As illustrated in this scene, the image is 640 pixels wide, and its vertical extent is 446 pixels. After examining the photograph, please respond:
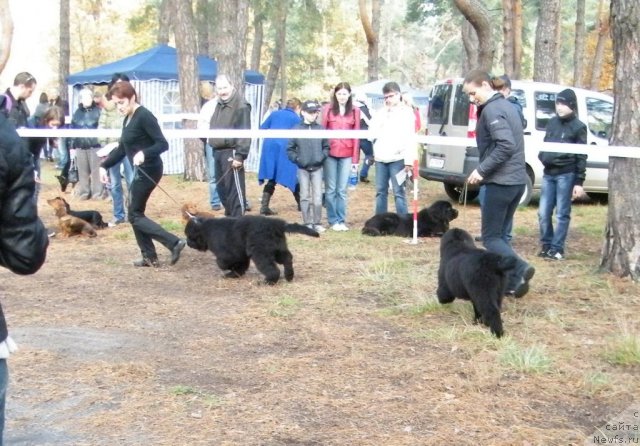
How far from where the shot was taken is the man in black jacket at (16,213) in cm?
262

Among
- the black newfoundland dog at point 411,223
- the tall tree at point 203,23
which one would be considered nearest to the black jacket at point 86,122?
the black newfoundland dog at point 411,223

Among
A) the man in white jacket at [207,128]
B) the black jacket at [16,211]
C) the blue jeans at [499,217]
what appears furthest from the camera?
the man in white jacket at [207,128]

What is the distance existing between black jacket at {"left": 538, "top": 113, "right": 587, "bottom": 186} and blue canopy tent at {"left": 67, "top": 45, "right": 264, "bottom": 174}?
38.5 ft

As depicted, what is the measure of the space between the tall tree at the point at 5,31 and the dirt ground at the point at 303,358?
2.28 m

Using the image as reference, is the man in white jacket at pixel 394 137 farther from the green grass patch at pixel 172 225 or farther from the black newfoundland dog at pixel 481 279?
the black newfoundland dog at pixel 481 279

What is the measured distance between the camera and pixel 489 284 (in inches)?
231

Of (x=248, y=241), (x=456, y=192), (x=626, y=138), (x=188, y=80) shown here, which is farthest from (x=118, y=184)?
(x=626, y=138)

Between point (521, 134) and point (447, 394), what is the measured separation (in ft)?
9.64

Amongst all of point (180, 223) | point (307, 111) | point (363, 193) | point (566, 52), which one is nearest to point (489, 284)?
point (307, 111)

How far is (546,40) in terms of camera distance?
18609 millimetres

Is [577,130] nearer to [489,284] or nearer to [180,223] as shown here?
[489,284]

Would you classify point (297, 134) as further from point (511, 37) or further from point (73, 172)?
point (511, 37)

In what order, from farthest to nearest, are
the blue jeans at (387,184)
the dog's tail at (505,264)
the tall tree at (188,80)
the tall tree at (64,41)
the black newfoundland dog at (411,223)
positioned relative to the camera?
1. the tall tree at (64,41)
2. the tall tree at (188,80)
3. the black newfoundland dog at (411,223)
4. the blue jeans at (387,184)
5. the dog's tail at (505,264)

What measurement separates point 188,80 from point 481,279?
43.5 feet
